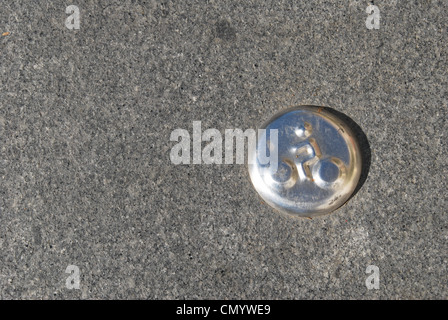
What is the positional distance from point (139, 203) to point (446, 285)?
62.5 inches

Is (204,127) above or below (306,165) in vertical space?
above

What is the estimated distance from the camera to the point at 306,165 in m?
2.27

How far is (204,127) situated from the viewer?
2.34 m

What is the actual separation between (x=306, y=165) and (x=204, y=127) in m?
0.55

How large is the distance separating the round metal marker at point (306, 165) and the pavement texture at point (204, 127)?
0.07 meters

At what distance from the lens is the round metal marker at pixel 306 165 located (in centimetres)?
227

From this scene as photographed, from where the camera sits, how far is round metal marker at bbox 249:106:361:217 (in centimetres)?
227

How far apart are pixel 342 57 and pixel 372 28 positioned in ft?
0.74

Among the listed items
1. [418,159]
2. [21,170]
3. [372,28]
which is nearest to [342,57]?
[372,28]

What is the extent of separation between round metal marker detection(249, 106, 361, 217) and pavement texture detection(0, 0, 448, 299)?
7 centimetres
